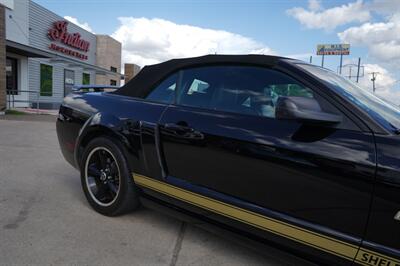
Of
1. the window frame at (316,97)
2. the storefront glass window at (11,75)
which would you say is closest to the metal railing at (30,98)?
the storefront glass window at (11,75)

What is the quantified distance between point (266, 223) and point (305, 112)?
2.47 feet

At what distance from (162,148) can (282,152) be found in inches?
41.1

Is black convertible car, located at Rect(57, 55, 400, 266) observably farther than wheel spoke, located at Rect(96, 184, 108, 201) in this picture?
No

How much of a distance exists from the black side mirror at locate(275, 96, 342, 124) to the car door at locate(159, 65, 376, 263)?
0.23 feet

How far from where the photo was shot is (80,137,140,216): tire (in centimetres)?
311

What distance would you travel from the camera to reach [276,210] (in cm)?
217

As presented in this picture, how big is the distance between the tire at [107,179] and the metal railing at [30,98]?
13865 millimetres

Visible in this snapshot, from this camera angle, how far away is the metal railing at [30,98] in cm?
1651

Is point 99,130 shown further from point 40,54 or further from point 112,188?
point 40,54

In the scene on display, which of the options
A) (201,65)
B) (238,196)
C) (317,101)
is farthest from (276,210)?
(201,65)

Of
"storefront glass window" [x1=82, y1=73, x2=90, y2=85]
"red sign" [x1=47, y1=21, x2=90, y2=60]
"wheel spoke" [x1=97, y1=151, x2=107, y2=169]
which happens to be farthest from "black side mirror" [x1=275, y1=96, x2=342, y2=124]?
"storefront glass window" [x1=82, y1=73, x2=90, y2=85]

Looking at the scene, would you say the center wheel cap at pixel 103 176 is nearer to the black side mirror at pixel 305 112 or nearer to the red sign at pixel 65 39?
the black side mirror at pixel 305 112

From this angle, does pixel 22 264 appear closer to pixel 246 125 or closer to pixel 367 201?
pixel 246 125

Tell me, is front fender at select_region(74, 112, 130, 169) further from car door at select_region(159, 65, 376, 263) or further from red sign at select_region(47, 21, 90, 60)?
red sign at select_region(47, 21, 90, 60)
